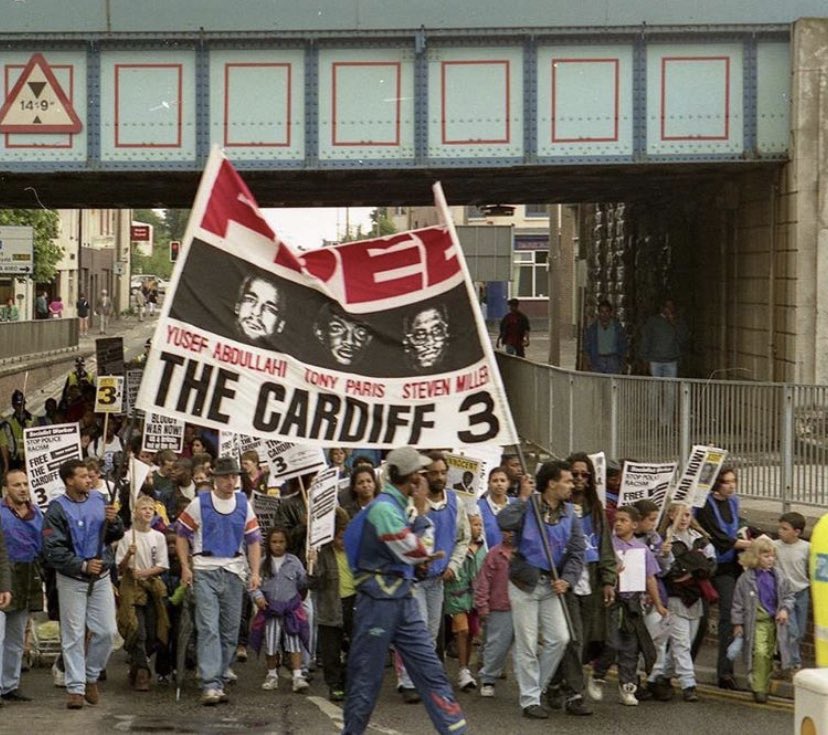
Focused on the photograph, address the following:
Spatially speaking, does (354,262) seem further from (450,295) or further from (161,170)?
(161,170)

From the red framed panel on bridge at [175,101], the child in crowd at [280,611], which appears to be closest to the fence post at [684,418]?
the child in crowd at [280,611]

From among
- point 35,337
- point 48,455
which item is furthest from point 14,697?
point 35,337

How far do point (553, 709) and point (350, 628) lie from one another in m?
1.59

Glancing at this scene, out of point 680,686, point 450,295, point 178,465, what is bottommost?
point 680,686

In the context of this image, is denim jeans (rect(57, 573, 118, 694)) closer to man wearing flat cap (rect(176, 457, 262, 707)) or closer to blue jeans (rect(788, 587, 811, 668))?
man wearing flat cap (rect(176, 457, 262, 707))

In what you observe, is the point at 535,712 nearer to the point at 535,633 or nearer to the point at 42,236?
the point at 535,633

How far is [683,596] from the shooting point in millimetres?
13266

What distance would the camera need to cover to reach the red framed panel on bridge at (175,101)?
80.4 ft

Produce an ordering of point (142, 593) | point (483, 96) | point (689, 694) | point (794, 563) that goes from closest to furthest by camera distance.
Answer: point (689, 694) → point (142, 593) → point (794, 563) → point (483, 96)

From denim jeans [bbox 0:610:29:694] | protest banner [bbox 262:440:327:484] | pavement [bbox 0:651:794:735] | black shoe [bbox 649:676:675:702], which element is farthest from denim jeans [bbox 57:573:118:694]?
black shoe [bbox 649:676:675:702]

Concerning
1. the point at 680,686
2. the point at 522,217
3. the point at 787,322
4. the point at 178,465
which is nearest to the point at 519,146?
the point at 787,322

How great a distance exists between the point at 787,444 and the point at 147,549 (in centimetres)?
690

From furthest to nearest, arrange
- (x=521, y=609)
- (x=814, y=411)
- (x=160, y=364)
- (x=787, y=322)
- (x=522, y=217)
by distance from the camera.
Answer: (x=522, y=217) < (x=787, y=322) < (x=814, y=411) < (x=521, y=609) < (x=160, y=364)

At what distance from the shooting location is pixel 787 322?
2414cm
